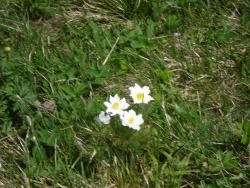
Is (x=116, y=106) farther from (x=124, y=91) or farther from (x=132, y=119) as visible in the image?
(x=124, y=91)

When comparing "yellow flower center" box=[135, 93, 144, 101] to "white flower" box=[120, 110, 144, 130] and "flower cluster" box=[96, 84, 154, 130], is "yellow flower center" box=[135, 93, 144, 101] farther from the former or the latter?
A: "white flower" box=[120, 110, 144, 130]

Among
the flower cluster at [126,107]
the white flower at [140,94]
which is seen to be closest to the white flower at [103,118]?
the flower cluster at [126,107]

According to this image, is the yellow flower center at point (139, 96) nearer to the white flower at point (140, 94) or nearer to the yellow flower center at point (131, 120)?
the white flower at point (140, 94)

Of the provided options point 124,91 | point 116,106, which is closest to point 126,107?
Result: point 116,106

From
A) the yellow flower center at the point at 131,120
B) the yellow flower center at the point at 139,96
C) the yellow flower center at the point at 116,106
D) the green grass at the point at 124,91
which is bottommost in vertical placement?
the green grass at the point at 124,91

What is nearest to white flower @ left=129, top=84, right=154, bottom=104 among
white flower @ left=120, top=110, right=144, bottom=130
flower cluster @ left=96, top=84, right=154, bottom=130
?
flower cluster @ left=96, top=84, right=154, bottom=130

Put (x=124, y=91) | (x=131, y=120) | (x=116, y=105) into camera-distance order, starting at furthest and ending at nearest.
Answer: (x=124, y=91) < (x=116, y=105) < (x=131, y=120)

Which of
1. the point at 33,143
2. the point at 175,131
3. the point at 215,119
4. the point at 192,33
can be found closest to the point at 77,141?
the point at 33,143
